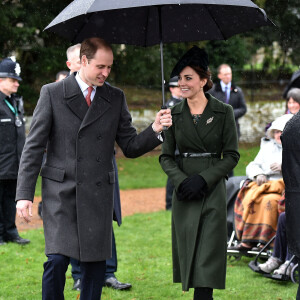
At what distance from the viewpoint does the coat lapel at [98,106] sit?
16.1ft

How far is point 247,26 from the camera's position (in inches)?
221

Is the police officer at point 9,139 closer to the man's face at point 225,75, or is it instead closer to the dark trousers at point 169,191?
the dark trousers at point 169,191

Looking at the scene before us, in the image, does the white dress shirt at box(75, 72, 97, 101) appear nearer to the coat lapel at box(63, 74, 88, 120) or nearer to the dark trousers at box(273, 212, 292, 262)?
the coat lapel at box(63, 74, 88, 120)

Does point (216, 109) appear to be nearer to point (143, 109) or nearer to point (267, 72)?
point (143, 109)

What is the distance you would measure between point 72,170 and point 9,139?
14.9 feet

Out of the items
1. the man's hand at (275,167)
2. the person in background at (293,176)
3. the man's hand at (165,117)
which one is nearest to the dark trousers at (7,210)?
the man's hand at (275,167)

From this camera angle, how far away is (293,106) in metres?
7.99

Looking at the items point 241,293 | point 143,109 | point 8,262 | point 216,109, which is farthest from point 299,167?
point 143,109

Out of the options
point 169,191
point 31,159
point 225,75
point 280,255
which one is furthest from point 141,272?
point 225,75

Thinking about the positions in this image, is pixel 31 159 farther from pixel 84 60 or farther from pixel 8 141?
pixel 8 141

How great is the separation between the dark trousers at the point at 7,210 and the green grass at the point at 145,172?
5008mm

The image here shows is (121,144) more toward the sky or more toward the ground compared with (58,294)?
more toward the sky

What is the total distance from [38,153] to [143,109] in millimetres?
16632

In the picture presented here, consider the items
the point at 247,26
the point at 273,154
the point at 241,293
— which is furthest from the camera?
the point at 273,154
